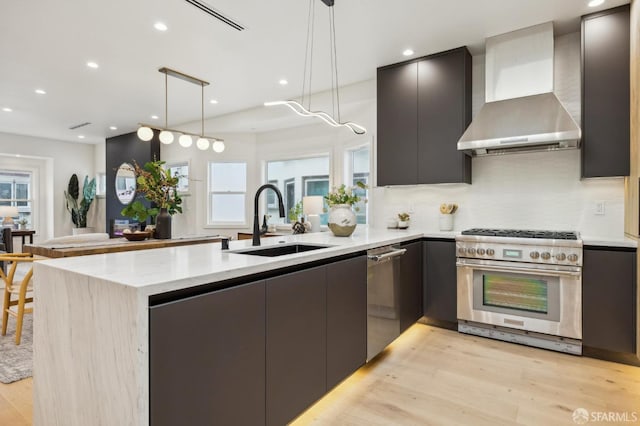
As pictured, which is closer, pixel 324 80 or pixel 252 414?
pixel 252 414

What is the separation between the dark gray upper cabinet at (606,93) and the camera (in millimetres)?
2773

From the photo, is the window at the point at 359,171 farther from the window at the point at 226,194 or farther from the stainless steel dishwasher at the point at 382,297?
the window at the point at 226,194

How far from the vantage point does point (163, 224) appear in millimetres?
3982

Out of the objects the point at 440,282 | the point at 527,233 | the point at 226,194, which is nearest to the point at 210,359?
the point at 440,282

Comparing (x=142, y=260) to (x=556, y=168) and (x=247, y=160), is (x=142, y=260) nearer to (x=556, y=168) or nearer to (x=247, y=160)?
(x=556, y=168)

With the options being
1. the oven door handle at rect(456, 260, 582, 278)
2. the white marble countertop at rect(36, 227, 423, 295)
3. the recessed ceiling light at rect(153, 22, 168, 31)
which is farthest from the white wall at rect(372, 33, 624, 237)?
the recessed ceiling light at rect(153, 22, 168, 31)

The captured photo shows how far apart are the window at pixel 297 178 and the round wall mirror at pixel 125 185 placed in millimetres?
3353

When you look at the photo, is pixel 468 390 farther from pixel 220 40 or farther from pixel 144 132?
pixel 144 132

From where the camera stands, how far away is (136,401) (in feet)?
3.44

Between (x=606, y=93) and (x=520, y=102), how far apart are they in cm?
61

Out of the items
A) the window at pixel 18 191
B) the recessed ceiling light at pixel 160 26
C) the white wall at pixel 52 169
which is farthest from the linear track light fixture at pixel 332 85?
the window at pixel 18 191

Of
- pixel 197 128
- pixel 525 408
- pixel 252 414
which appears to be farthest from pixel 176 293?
pixel 197 128

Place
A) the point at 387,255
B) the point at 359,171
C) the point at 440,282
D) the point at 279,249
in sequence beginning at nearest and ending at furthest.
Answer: the point at 279,249 → the point at 387,255 → the point at 440,282 → the point at 359,171

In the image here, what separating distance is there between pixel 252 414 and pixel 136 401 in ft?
1.76
